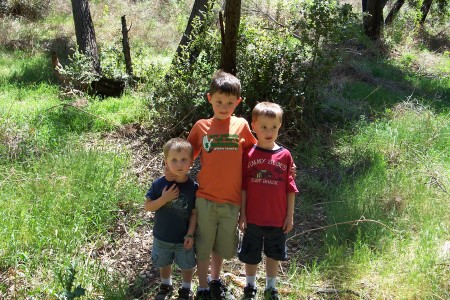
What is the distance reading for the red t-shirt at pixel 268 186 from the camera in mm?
2965

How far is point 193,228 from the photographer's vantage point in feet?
9.96

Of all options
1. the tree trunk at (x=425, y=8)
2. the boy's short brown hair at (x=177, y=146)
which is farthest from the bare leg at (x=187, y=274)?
the tree trunk at (x=425, y=8)

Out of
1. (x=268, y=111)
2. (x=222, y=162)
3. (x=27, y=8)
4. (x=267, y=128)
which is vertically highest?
(x=27, y=8)

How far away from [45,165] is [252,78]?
2823 millimetres

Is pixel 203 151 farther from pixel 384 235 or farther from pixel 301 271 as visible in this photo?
pixel 384 235

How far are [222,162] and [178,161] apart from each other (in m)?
0.31

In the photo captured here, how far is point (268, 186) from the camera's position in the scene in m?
2.96

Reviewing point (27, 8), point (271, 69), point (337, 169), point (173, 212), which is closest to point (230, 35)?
point (271, 69)

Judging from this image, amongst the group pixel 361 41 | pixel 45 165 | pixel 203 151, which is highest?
pixel 361 41

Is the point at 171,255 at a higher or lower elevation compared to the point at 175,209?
lower

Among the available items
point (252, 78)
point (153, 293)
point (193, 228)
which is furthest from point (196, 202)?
point (252, 78)

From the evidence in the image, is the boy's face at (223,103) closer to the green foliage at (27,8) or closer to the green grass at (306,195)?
the green grass at (306,195)

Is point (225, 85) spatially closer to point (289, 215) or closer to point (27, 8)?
point (289, 215)

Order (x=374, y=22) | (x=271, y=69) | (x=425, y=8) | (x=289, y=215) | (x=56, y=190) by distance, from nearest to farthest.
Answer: (x=289, y=215)
(x=56, y=190)
(x=271, y=69)
(x=374, y=22)
(x=425, y=8)
